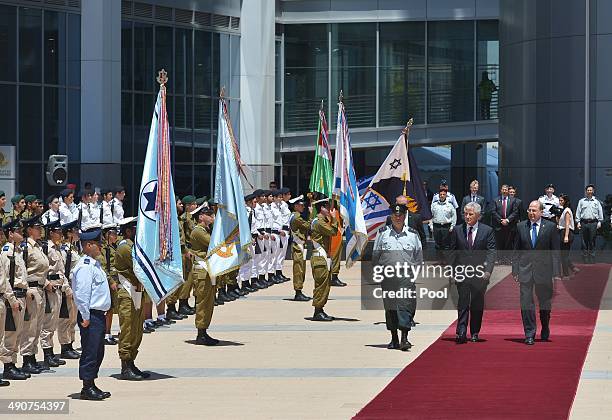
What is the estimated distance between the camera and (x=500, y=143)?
40250 millimetres

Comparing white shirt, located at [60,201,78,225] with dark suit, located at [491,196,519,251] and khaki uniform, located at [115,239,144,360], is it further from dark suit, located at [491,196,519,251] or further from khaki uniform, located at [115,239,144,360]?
khaki uniform, located at [115,239,144,360]

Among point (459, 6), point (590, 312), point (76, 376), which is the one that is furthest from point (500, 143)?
point (76, 376)

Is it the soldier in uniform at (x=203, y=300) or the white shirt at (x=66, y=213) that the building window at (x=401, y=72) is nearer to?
the white shirt at (x=66, y=213)

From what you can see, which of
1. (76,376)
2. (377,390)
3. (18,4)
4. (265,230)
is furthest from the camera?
(18,4)

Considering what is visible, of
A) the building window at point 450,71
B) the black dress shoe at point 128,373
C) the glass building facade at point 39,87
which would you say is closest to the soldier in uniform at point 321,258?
the black dress shoe at point 128,373

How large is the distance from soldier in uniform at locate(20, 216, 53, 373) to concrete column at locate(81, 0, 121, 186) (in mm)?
20050

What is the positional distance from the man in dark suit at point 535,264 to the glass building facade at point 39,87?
60.1 feet

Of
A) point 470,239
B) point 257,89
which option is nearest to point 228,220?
point 470,239

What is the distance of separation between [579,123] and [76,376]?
23204mm

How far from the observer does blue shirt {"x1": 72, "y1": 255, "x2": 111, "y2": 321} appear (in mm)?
14766

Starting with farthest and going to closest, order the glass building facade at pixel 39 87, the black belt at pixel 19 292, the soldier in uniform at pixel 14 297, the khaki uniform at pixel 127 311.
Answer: the glass building facade at pixel 39 87
the black belt at pixel 19 292
the khaki uniform at pixel 127 311
the soldier in uniform at pixel 14 297

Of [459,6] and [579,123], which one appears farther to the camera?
[459,6]

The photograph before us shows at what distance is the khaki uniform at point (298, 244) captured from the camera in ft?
79.0

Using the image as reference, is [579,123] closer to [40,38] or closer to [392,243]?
[40,38]
